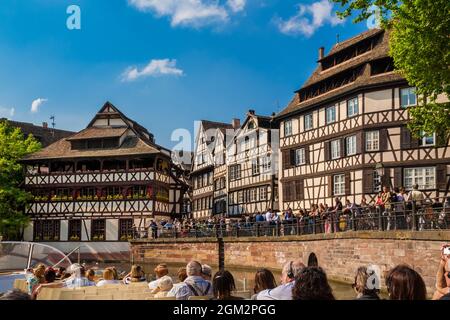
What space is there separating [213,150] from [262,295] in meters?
51.0

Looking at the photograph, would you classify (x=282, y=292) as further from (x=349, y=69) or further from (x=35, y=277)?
(x=349, y=69)

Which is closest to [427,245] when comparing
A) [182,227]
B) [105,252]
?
[182,227]

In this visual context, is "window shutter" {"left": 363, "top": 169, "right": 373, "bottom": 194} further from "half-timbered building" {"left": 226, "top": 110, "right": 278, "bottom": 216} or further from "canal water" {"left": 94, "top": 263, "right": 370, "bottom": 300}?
"half-timbered building" {"left": 226, "top": 110, "right": 278, "bottom": 216}

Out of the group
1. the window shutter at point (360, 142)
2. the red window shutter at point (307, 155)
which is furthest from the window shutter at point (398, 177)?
the red window shutter at point (307, 155)

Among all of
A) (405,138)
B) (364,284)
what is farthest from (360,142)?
(364,284)

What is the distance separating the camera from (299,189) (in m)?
37.1

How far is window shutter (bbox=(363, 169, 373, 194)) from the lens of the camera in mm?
31188

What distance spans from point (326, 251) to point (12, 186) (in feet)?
91.5

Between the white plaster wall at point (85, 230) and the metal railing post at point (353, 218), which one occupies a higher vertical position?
the metal railing post at point (353, 218)

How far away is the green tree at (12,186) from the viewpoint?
1715 inches

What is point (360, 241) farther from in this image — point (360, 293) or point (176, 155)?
point (176, 155)

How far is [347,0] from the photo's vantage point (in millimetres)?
19531

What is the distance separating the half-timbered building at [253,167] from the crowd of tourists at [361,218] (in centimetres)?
642

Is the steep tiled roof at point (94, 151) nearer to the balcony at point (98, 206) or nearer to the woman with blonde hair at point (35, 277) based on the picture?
the balcony at point (98, 206)
